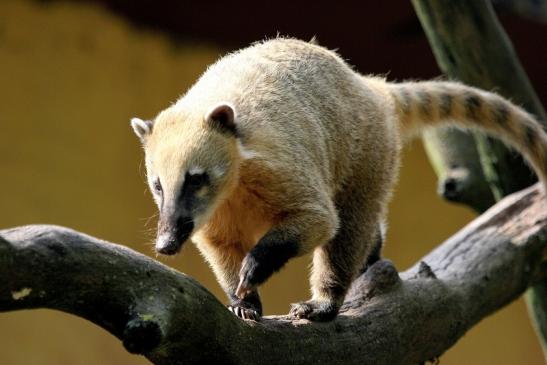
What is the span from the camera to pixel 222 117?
397 centimetres

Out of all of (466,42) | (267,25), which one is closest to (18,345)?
(267,25)

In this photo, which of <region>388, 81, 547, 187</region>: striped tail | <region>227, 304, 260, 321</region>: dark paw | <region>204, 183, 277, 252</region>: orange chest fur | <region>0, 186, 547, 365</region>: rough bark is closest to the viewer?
<region>0, 186, 547, 365</region>: rough bark

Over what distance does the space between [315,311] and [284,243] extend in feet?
1.15

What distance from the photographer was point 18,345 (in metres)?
7.10

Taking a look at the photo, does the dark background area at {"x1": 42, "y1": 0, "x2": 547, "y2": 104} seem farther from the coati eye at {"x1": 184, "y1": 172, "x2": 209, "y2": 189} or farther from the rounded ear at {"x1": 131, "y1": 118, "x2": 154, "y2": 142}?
the coati eye at {"x1": 184, "y1": 172, "x2": 209, "y2": 189}

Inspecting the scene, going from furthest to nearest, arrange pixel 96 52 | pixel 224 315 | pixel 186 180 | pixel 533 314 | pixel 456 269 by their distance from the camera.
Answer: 1. pixel 96 52
2. pixel 533 314
3. pixel 456 269
4. pixel 186 180
5. pixel 224 315

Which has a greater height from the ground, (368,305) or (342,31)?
(342,31)

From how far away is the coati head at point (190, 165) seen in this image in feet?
12.4

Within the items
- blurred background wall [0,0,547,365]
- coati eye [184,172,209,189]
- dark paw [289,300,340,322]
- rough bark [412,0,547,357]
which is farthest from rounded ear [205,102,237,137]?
blurred background wall [0,0,547,365]

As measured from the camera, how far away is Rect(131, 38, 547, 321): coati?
3.89m

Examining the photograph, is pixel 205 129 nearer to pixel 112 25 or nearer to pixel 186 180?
pixel 186 180

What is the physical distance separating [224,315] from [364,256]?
1428mm

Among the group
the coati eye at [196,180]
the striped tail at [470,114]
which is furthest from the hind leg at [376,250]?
the coati eye at [196,180]

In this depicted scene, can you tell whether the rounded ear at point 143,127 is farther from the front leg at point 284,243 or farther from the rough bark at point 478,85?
the rough bark at point 478,85
